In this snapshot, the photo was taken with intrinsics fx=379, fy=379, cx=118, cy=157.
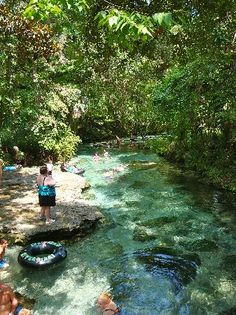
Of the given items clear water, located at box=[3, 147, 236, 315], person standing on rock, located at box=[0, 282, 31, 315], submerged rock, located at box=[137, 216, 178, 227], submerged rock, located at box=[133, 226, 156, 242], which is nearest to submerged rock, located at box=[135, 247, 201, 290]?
clear water, located at box=[3, 147, 236, 315]

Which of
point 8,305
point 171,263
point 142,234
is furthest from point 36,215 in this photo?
point 8,305

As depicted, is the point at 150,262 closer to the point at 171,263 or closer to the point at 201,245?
the point at 171,263

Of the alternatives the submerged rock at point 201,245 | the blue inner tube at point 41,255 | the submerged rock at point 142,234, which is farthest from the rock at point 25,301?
the submerged rock at point 201,245

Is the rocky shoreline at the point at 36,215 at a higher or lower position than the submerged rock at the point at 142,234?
higher

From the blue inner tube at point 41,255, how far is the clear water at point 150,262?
0.22m

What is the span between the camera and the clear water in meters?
7.22

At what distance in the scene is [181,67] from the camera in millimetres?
17078

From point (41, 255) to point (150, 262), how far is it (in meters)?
2.54

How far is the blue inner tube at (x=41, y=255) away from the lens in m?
8.29

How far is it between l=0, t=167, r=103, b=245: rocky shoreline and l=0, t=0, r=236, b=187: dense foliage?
4.05 metres

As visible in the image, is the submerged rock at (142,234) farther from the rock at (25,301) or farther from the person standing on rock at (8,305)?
the person standing on rock at (8,305)

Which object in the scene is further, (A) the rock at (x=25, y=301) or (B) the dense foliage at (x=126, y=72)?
(B) the dense foliage at (x=126, y=72)

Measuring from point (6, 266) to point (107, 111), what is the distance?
29.3 m

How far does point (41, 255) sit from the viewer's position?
28.7 feet
